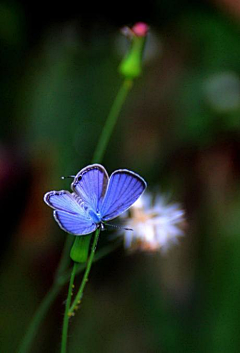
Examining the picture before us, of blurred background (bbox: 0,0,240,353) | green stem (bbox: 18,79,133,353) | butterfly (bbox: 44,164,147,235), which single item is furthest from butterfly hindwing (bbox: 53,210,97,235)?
blurred background (bbox: 0,0,240,353)

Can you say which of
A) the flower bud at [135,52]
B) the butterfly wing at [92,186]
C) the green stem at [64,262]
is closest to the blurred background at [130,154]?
the green stem at [64,262]

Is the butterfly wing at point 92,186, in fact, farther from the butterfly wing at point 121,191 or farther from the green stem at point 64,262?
the green stem at point 64,262

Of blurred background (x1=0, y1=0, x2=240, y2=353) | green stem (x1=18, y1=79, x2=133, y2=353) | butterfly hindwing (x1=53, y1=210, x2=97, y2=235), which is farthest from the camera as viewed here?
blurred background (x1=0, y1=0, x2=240, y2=353)

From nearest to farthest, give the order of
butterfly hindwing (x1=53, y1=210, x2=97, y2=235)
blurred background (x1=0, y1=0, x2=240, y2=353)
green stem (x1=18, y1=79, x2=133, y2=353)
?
butterfly hindwing (x1=53, y1=210, x2=97, y2=235) < green stem (x1=18, y1=79, x2=133, y2=353) < blurred background (x1=0, y1=0, x2=240, y2=353)

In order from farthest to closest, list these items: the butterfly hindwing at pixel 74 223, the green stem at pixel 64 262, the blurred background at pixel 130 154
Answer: the blurred background at pixel 130 154 < the green stem at pixel 64 262 < the butterfly hindwing at pixel 74 223

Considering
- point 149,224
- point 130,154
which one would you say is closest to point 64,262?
point 149,224

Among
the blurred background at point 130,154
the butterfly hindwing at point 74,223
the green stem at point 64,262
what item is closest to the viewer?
the butterfly hindwing at point 74,223

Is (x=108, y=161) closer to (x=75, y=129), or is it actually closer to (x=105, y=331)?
(x=75, y=129)

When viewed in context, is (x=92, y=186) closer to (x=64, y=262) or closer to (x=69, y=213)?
(x=69, y=213)

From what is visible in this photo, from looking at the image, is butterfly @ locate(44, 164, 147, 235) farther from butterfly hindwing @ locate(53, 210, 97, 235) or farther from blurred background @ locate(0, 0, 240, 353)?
blurred background @ locate(0, 0, 240, 353)
